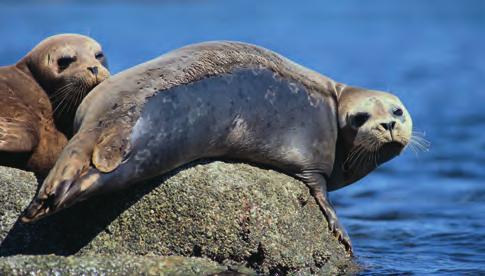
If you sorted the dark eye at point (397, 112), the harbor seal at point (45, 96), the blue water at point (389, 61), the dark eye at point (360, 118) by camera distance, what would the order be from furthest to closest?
1. the blue water at point (389, 61)
2. the dark eye at point (397, 112)
3. the dark eye at point (360, 118)
4. the harbor seal at point (45, 96)

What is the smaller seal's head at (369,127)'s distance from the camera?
8.52 metres

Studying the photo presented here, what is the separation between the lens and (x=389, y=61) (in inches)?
1283

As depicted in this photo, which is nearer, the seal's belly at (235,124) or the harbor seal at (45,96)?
the seal's belly at (235,124)

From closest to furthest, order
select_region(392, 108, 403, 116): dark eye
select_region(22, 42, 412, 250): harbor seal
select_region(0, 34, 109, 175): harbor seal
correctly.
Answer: select_region(22, 42, 412, 250): harbor seal
select_region(0, 34, 109, 175): harbor seal
select_region(392, 108, 403, 116): dark eye

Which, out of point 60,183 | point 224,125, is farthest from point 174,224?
point 60,183

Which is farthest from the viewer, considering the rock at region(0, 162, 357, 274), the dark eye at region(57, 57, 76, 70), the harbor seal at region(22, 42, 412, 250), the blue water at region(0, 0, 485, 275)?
the blue water at region(0, 0, 485, 275)

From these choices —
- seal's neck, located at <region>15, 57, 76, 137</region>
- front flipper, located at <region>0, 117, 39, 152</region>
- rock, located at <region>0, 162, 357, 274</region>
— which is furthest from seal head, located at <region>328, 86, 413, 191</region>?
front flipper, located at <region>0, 117, 39, 152</region>

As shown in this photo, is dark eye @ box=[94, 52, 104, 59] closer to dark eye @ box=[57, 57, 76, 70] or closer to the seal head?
dark eye @ box=[57, 57, 76, 70]

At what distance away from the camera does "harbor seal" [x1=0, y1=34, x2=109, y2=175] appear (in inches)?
307

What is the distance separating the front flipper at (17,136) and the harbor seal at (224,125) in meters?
0.54

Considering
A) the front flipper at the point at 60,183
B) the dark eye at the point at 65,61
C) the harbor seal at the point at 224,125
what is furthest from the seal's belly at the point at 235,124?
the dark eye at the point at 65,61

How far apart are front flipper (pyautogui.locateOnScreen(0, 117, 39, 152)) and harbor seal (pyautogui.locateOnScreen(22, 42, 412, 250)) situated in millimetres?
544

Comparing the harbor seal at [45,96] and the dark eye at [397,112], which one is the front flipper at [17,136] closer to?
the harbor seal at [45,96]

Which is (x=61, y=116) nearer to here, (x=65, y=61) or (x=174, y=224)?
(x=65, y=61)
